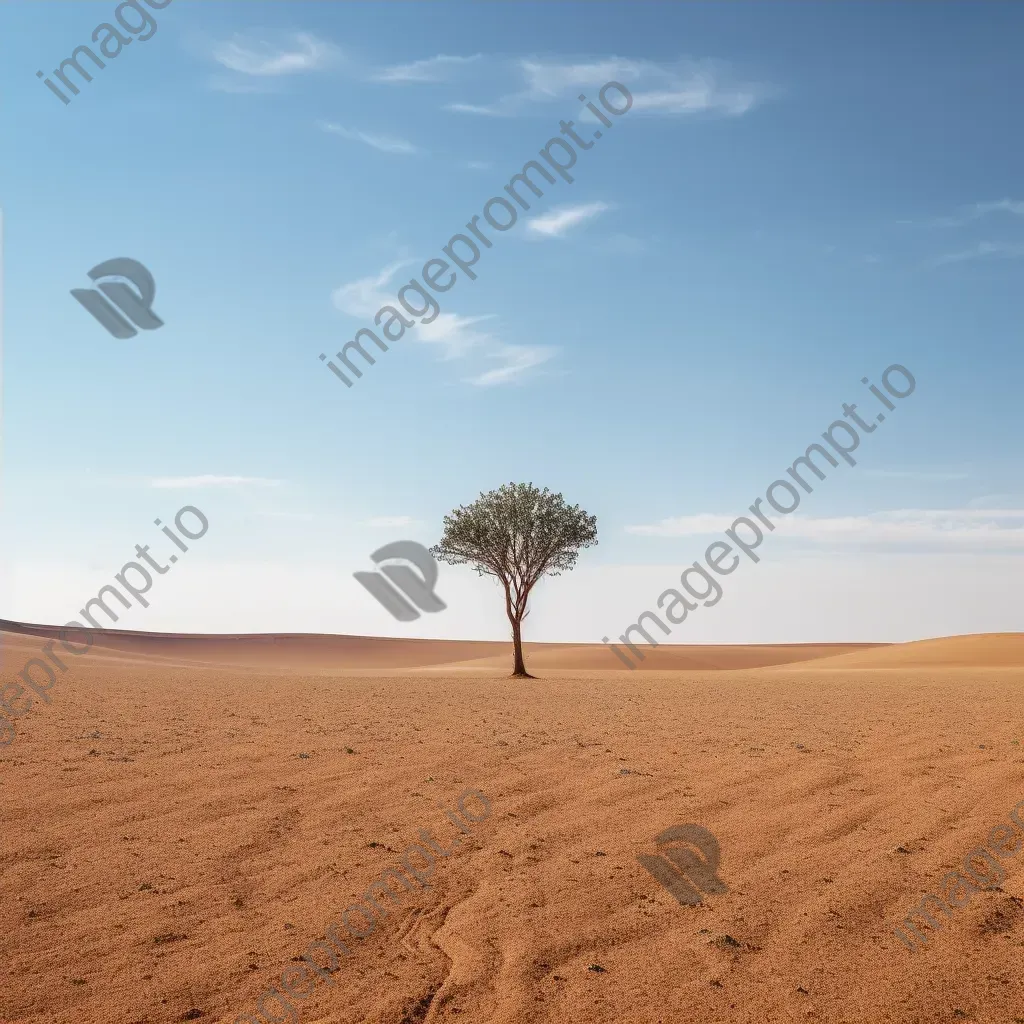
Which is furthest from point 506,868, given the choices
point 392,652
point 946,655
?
point 392,652

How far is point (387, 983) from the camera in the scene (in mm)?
6215

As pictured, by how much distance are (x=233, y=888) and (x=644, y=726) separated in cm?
1023

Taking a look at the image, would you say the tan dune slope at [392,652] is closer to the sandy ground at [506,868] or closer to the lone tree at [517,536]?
the lone tree at [517,536]

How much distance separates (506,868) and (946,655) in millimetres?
48606

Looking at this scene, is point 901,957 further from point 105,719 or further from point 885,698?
point 885,698

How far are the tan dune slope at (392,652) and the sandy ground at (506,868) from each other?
1524 inches

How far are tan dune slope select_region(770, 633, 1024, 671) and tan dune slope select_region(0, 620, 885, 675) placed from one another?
10409 millimetres

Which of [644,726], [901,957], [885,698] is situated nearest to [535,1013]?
[901,957]

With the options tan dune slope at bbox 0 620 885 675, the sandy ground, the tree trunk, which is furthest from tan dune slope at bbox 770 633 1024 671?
the sandy ground

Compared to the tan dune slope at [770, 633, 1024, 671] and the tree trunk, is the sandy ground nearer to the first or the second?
the tree trunk

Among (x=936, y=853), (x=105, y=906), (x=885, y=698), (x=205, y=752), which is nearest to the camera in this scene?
(x=105, y=906)

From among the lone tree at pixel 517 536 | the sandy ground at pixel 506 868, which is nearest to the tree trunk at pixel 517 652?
the lone tree at pixel 517 536

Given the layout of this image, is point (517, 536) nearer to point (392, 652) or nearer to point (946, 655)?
point (946, 655)

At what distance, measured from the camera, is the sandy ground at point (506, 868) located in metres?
6.09
